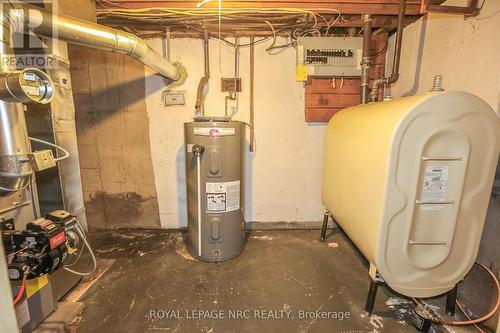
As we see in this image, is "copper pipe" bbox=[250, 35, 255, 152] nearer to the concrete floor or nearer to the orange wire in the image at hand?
the concrete floor

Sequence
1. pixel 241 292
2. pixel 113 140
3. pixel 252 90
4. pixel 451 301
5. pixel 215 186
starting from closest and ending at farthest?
pixel 451 301 < pixel 241 292 < pixel 215 186 < pixel 252 90 < pixel 113 140

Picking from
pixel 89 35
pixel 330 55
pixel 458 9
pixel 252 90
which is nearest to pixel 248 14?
pixel 252 90

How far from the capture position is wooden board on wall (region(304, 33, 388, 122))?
246 cm

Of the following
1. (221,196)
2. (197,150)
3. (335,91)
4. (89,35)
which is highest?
(89,35)

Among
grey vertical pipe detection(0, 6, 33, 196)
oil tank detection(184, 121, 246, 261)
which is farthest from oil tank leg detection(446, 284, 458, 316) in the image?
grey vertical pipe detection(0, 6, 33, 196)

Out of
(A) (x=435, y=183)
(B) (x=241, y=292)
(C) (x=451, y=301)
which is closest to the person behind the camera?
(A) (x=435, y=183)

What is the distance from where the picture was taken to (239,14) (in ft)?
6.81

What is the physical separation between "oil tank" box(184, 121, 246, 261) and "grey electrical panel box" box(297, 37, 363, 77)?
40.7 inches

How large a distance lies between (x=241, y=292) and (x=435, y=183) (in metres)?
1.41

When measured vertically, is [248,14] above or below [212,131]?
above

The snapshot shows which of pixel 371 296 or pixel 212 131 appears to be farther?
pixel 212 131

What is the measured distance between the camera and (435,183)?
1.25m

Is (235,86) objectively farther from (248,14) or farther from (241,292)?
(241,292)

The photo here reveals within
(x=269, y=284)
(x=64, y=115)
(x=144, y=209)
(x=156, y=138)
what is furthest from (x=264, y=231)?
(x=64, y=115)
